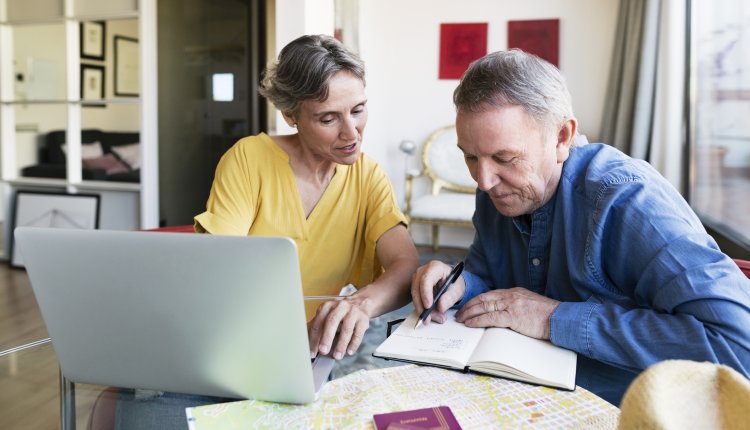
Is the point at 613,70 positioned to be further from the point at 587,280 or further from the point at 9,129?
the point at 9,129

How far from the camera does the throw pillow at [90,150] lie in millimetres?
4242

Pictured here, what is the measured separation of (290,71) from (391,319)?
0.71m

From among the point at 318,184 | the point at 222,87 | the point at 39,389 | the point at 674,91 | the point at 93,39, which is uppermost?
the point at 93,39

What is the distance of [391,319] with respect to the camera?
42.9 inches

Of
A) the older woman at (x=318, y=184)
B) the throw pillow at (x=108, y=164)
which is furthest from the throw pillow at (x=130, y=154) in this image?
the older woman at (x=318, y=184)

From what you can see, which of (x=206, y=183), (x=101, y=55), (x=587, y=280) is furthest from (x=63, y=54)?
(x=587, y=280)

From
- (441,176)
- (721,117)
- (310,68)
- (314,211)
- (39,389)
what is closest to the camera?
(39,389)

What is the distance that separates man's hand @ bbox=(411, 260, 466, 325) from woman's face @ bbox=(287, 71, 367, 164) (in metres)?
0.48

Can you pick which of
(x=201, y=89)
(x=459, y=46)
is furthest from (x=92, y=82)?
(x=459, y=46)

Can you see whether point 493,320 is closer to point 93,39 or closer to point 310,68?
point 310,68

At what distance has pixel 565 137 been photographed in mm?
1085

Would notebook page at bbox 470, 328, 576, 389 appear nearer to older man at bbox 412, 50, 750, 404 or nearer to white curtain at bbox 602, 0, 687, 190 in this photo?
older man at bbox 412, 50, 750, 404

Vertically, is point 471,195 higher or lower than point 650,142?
lower

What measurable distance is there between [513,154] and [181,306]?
0.61 metres
